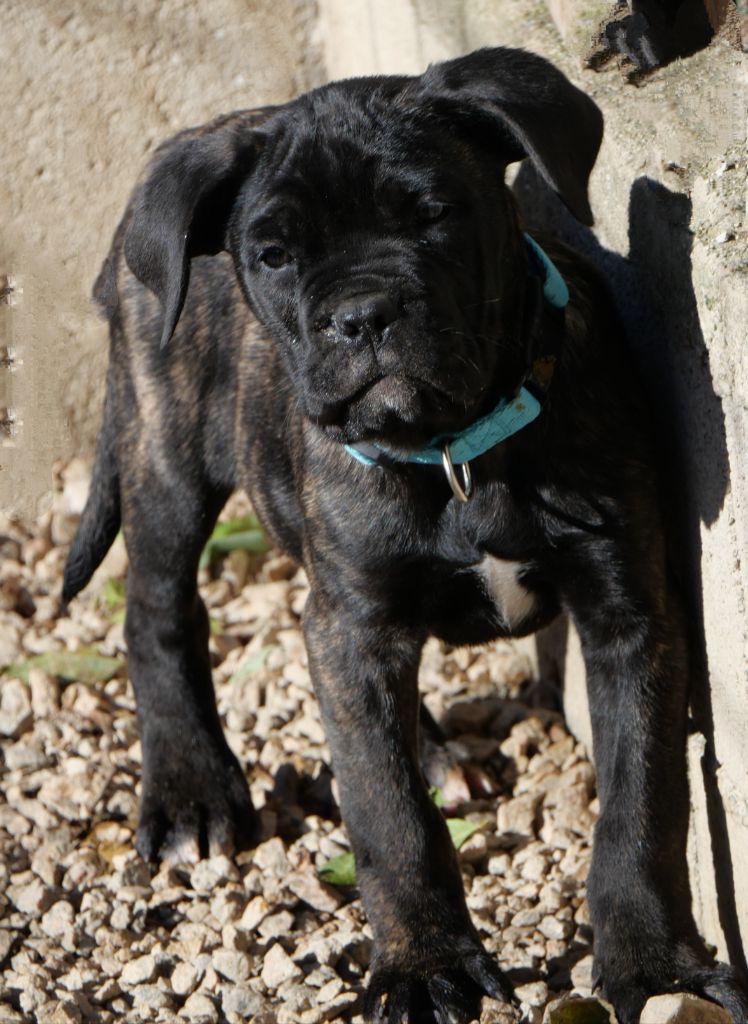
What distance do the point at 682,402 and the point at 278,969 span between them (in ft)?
4.99

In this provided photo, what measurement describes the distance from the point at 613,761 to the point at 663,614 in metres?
0.32

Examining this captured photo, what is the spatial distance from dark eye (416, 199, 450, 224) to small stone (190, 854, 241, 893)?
1.83 m

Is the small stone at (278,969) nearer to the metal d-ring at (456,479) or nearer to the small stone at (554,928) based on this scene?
the small stone at (554,928)

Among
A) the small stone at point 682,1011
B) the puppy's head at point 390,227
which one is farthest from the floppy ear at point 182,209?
the small stone at point 682,1011

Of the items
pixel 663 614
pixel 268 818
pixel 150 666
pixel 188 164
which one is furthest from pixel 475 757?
pixel 188 164

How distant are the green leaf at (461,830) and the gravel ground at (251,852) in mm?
20

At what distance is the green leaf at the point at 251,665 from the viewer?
4758mm

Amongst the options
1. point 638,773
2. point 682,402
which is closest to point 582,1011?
point 638,773

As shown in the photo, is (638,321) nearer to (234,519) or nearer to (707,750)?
(707,750)

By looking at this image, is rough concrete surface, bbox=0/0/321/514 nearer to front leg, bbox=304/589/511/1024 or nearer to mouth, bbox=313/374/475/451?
front leg, bbox=304/589/511/1024

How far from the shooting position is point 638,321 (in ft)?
11.1

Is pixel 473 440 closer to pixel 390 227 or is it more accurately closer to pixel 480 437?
pixel 480 437

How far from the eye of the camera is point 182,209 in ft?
10.1

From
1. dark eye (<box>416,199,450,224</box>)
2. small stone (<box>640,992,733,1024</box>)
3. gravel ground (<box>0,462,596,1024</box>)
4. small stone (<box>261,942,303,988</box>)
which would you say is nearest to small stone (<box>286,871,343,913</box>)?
gravel ground (<box>0,462,596,1024</box>)
